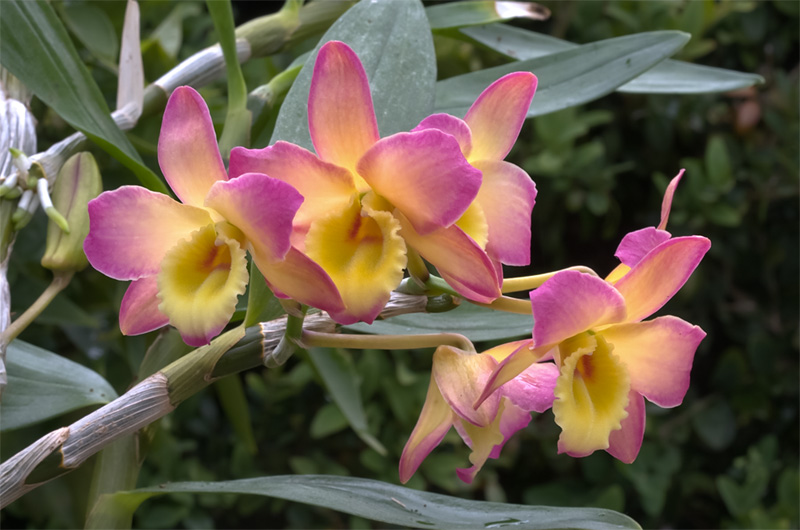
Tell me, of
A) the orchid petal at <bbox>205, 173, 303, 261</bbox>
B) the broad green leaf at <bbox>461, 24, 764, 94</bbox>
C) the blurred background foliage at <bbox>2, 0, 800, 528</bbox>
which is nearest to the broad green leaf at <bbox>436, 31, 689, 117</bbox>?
the broad green leaf at <bbox>461, 24, 764, 94</bbox>

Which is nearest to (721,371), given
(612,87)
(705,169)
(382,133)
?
(705,169)

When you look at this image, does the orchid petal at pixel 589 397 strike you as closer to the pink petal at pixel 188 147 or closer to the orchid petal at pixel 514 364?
the orchid petal at pixel 514 364

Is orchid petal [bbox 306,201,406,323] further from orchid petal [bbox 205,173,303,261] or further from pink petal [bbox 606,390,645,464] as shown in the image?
pink petal [bbox 606,390,645,464]

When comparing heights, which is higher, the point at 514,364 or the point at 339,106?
the point at 339,106

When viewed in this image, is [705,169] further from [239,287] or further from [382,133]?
[239,287]

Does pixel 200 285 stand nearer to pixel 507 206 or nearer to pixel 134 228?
pixel 134 228

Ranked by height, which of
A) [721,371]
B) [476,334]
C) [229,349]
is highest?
[229,349]

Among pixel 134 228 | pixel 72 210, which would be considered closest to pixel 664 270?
pixel 134 228
